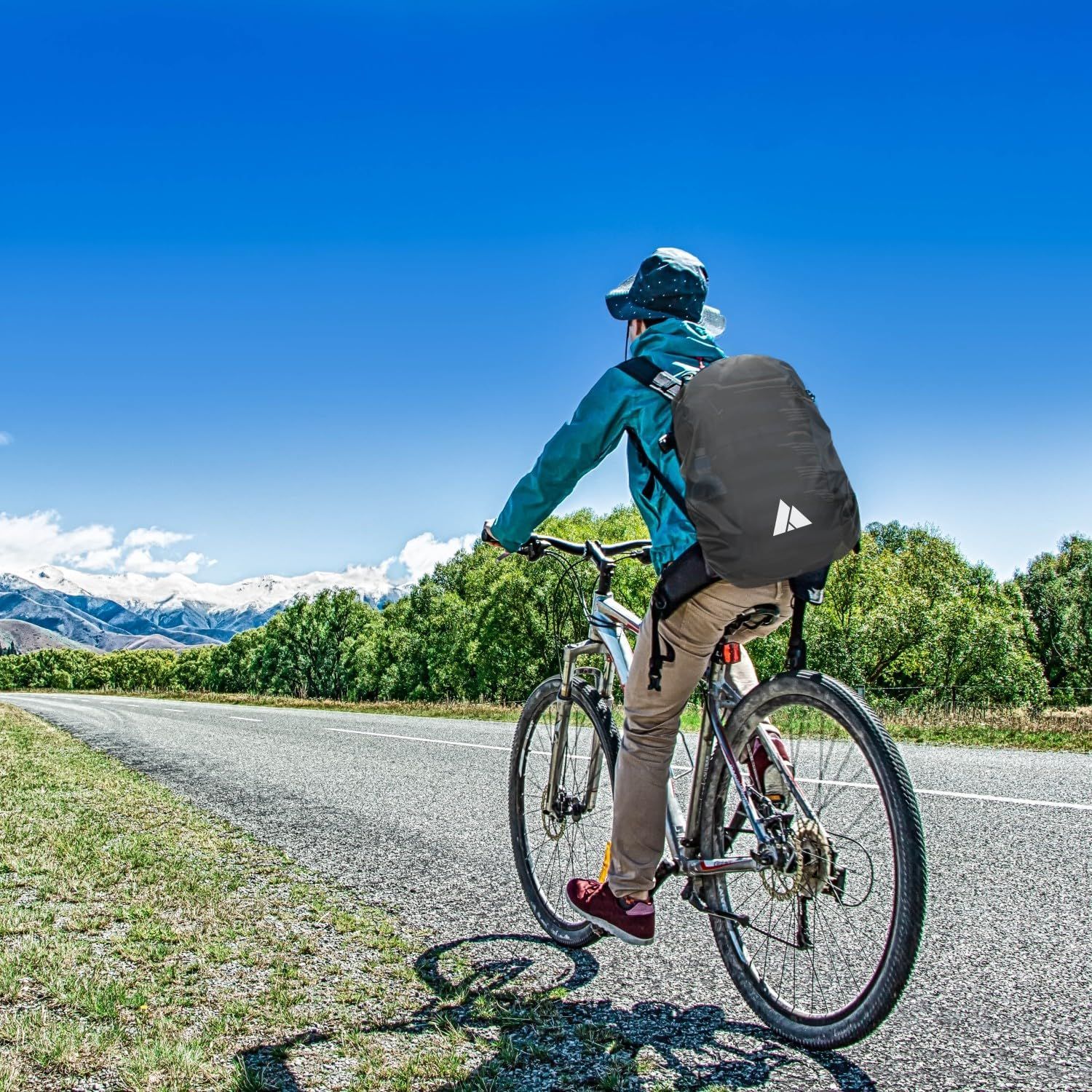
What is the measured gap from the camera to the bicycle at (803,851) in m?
2.16

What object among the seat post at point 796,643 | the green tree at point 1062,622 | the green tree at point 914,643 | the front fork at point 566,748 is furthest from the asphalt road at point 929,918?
the green tree at point 1062,622

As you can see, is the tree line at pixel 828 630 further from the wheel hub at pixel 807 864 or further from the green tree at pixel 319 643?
the wheel hub at pixel 807 864

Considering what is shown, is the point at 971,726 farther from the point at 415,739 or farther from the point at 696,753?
the point at 696,753

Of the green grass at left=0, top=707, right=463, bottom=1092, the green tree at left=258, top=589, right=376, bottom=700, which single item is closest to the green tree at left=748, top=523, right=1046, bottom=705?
the green tree at left=258, top=589, right=376, bottom=700

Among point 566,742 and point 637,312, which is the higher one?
point 637,312

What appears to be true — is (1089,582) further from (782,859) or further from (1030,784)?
(782,859)

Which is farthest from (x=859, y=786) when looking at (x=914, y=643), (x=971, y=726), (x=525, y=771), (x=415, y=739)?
(x=914, y=643)

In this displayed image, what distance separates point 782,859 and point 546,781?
4.62ft

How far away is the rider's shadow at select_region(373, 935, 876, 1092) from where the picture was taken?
7.38 ft

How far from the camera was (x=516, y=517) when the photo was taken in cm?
315

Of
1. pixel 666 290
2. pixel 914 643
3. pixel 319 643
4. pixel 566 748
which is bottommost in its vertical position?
pixel 319 643

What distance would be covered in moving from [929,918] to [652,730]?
157 cm

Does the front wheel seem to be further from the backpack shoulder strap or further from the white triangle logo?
the backpack shoulder strap

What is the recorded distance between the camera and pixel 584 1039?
97.7 inches
